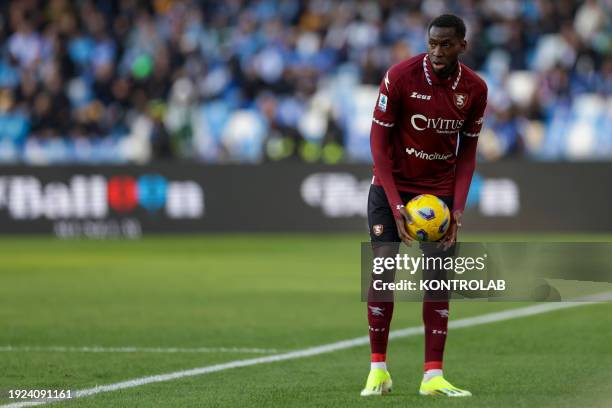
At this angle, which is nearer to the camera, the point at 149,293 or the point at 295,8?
the point at 149,293

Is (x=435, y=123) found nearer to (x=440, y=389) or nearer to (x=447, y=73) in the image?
(x=447, y=73)

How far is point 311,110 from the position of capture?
24.2m

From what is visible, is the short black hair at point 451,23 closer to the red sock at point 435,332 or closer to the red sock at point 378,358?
the red sock at point 435,332

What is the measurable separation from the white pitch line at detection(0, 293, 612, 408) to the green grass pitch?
0.13 metres

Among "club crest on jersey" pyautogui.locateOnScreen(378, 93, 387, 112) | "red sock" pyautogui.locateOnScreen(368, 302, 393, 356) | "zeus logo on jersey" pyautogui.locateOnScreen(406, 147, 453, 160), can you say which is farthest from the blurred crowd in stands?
"club crest on jersey" pyautogui.locateOnScreen(378, 93, 387, 112)

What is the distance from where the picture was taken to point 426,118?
7.44 metres

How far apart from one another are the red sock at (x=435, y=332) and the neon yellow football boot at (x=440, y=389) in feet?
0.26

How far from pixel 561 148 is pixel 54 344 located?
14.5m

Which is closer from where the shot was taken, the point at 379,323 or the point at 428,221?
the point at 428,221

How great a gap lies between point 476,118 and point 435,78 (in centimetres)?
36

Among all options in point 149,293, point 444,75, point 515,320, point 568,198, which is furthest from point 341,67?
point 444,75

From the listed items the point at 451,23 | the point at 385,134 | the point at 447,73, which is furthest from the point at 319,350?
the point at 451,23

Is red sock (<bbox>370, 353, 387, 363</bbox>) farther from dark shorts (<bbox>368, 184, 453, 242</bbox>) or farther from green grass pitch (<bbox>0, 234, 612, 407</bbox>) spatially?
dark shorts (<bbox>368, 184, 453, 242</bbox>)

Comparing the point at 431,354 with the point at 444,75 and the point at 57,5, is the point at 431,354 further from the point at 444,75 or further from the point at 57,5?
the point at 57,5
